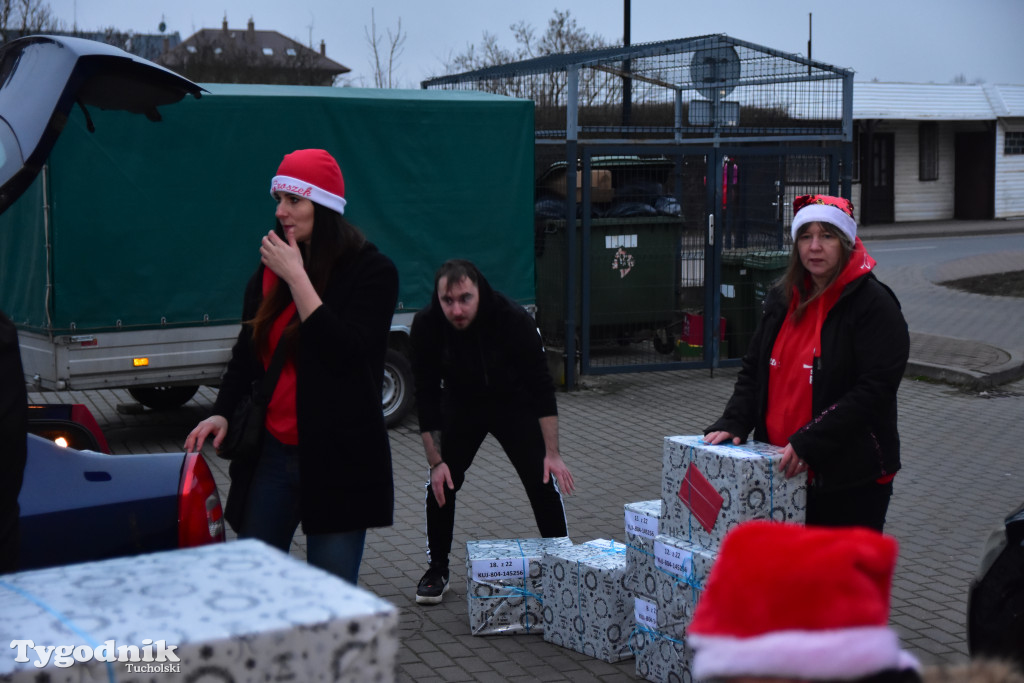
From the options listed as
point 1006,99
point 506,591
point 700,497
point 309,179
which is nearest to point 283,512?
point 309,179

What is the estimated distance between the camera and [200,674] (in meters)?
1.45

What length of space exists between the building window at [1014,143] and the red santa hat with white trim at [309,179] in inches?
1584

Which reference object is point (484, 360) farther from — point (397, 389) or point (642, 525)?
point (397, 389)

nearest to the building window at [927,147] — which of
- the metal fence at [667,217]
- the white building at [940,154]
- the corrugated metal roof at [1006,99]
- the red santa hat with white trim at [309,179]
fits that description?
the white building at [940,154]

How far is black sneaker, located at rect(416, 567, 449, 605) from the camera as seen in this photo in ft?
17.7

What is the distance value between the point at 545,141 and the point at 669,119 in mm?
3911

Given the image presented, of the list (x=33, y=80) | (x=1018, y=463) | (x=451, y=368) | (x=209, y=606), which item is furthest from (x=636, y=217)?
(x=209, y=606)

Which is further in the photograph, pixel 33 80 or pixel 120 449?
pixel 120 449

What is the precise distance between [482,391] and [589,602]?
107cm

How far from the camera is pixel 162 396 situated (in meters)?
10.2

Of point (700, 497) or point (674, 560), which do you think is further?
point (674, 560)

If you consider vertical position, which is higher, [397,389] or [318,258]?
[318,258]

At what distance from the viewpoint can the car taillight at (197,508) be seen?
359cm

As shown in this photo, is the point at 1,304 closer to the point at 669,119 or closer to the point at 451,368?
the point at 451,368
